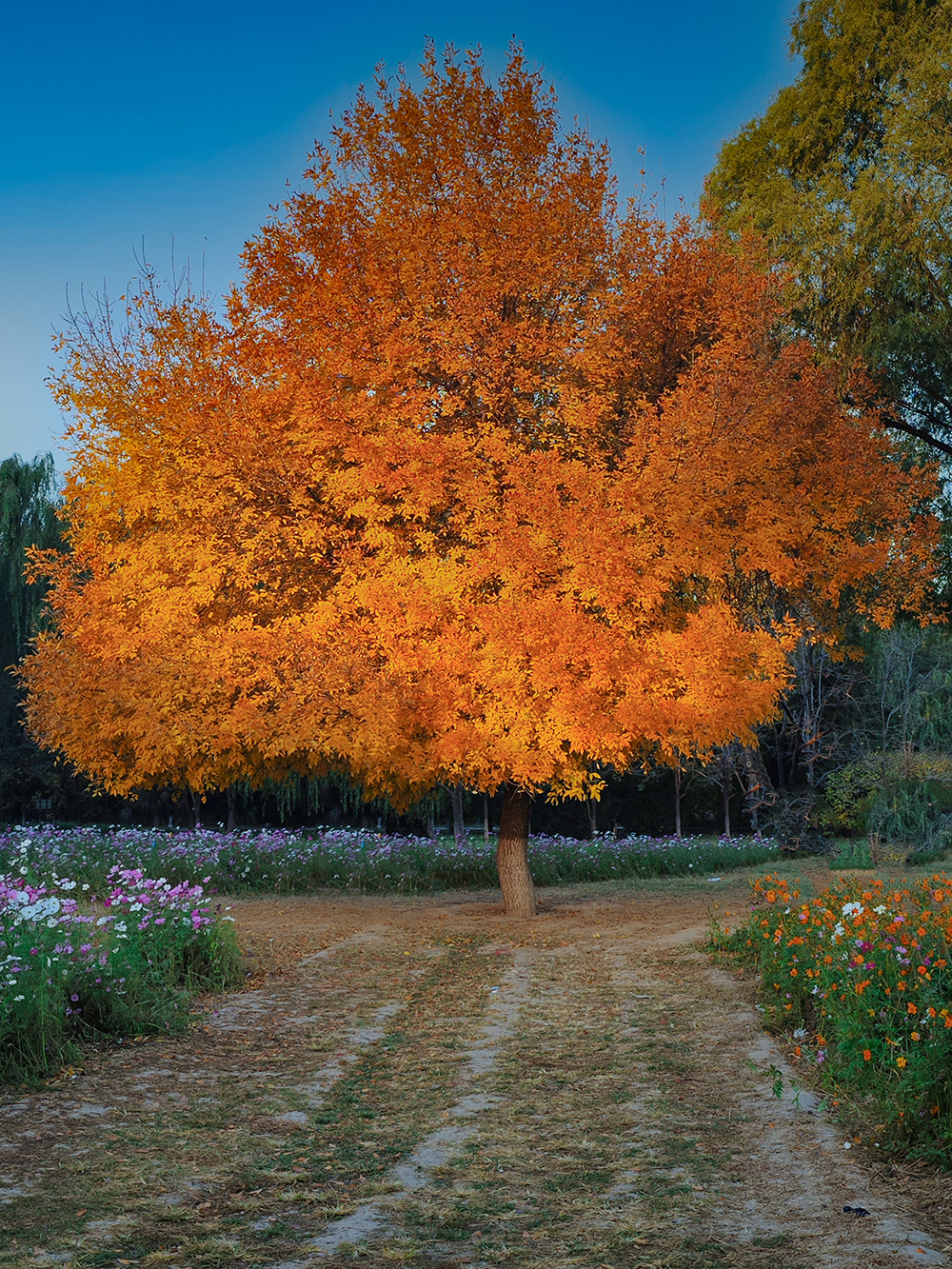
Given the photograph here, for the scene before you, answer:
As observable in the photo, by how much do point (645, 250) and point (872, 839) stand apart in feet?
32.8

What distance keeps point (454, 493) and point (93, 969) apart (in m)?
5.75

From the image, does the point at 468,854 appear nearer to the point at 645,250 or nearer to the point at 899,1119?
the point at 645,250

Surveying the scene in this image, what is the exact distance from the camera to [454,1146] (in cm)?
438

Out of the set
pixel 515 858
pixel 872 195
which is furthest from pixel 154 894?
pixel 872 195

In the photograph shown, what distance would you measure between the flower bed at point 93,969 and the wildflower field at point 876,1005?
Result: 3.69 m

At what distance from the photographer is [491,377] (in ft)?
35.8

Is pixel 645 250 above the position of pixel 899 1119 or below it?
above

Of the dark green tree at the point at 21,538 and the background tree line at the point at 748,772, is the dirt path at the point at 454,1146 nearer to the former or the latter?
the background tree line at the point at 748,772

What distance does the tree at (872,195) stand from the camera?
13039mm

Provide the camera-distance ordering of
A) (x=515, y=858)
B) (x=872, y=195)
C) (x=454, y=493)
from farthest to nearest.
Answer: (x=872, y=195), (x=515, y=858), (x=454, y=493)

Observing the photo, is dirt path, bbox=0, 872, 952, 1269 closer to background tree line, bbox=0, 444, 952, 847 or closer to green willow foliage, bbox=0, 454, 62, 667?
background tree line, bbox=0, 444, 952, 847

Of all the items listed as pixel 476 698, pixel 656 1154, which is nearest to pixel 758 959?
pixel 476 698

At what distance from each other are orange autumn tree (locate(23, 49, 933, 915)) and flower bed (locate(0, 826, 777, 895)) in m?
3.02

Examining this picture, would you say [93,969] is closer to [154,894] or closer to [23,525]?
[154,894]
